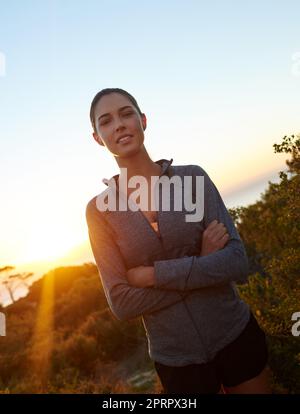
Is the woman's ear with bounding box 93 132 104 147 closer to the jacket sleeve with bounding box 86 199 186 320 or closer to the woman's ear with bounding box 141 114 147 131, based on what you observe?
the woman's ear with bounding box 141 114 147 131

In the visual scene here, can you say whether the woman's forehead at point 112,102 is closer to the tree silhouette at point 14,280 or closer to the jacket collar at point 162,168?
the jacket collar at point 162,168

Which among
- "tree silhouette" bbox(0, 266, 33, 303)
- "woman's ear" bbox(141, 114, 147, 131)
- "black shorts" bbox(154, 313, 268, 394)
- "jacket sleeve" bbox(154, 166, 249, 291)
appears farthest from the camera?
"tree silhouette" bbox(0, 266, 33, 303)

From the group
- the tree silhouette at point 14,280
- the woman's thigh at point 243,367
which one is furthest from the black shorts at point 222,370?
the tree silhouette at point 14,280

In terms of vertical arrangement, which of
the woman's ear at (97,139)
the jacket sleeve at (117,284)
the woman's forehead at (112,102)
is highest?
the woman's forehead at (112,102)

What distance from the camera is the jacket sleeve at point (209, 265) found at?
232 centimetres

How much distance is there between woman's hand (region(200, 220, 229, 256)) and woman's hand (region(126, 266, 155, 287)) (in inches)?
13.5

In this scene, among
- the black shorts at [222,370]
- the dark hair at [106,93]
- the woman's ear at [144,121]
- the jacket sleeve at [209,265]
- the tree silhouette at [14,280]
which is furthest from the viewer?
the tree silhouette at [14,280]

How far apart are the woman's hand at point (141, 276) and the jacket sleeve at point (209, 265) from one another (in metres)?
0.04

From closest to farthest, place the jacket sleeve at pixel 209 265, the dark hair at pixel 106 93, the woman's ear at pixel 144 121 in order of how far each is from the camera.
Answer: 1. the jacket sleeve at pixel 209 265
2. the dark hair at pixel 106 93
3. the woman's ear at pixel 144 121

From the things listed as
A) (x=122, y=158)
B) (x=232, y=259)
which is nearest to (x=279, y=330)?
(x=232, y=259)

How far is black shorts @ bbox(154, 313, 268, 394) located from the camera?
221 cm

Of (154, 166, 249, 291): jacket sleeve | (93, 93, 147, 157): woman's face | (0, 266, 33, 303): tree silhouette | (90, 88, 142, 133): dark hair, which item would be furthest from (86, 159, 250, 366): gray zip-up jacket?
(0, 266, 33, 303): tree silhouette
